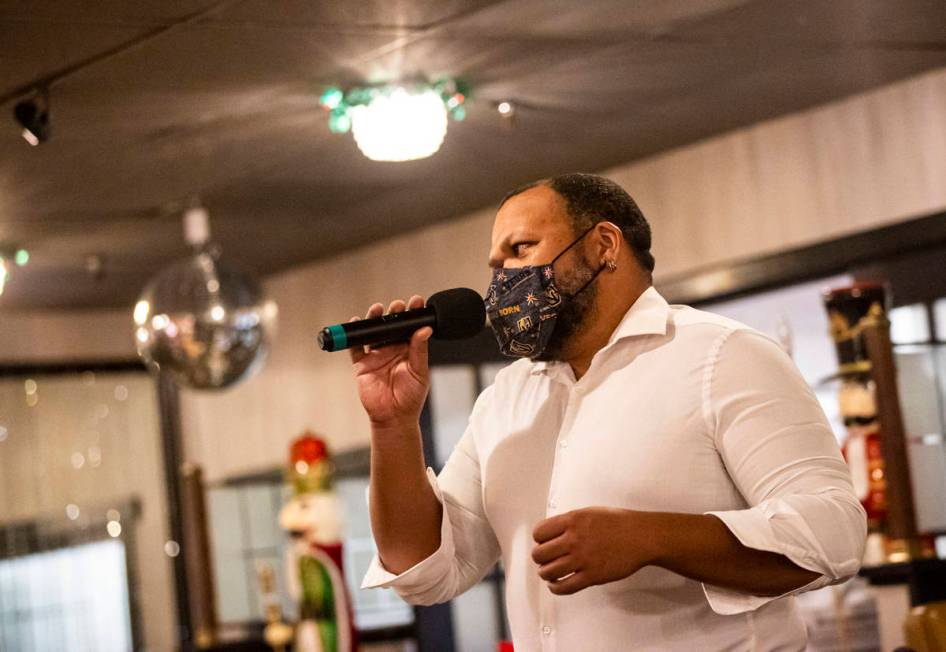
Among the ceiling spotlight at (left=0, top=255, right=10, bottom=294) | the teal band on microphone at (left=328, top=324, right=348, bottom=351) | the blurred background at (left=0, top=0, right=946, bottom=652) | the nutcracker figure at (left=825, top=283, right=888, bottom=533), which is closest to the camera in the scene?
the teal band on microphone at (left=328, top=324, right=348, bottom=351)

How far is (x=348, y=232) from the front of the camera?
237 inches

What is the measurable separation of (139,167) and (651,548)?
3219mm

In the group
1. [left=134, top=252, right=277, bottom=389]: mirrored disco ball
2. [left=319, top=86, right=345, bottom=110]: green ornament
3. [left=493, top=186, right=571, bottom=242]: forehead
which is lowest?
[left=493, top=186, right=571, bottom=242]: forehead

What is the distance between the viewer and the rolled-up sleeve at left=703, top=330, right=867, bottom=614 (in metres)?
1.75

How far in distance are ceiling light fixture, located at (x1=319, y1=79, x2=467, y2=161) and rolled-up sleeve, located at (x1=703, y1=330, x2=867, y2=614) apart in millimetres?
2167

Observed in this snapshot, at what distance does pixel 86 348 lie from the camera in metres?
7.16

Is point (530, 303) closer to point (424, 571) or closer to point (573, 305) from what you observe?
point (573, 305)

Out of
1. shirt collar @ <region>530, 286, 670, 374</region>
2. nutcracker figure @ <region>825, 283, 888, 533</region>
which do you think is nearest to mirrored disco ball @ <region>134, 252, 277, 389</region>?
nutcracker figure @ <region>825, 283, 888, 533</region>

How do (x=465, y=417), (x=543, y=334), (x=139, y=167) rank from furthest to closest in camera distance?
(x=465, y=417) < (x=139, y=167) < (x=543, y=334)

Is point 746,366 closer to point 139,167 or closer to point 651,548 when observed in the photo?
point 651,548

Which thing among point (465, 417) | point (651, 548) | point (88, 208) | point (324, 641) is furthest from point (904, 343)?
point (651, 548)

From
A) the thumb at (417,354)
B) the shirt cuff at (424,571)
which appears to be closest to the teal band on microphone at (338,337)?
the thumb at (417,354)

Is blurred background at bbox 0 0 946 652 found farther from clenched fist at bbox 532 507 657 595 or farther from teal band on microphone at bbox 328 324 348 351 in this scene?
clenched fist at bbox 532 507 657 595

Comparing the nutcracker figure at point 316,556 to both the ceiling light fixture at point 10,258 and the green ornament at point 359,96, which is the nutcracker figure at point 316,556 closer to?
the ceiling light fixture at point 10,258
